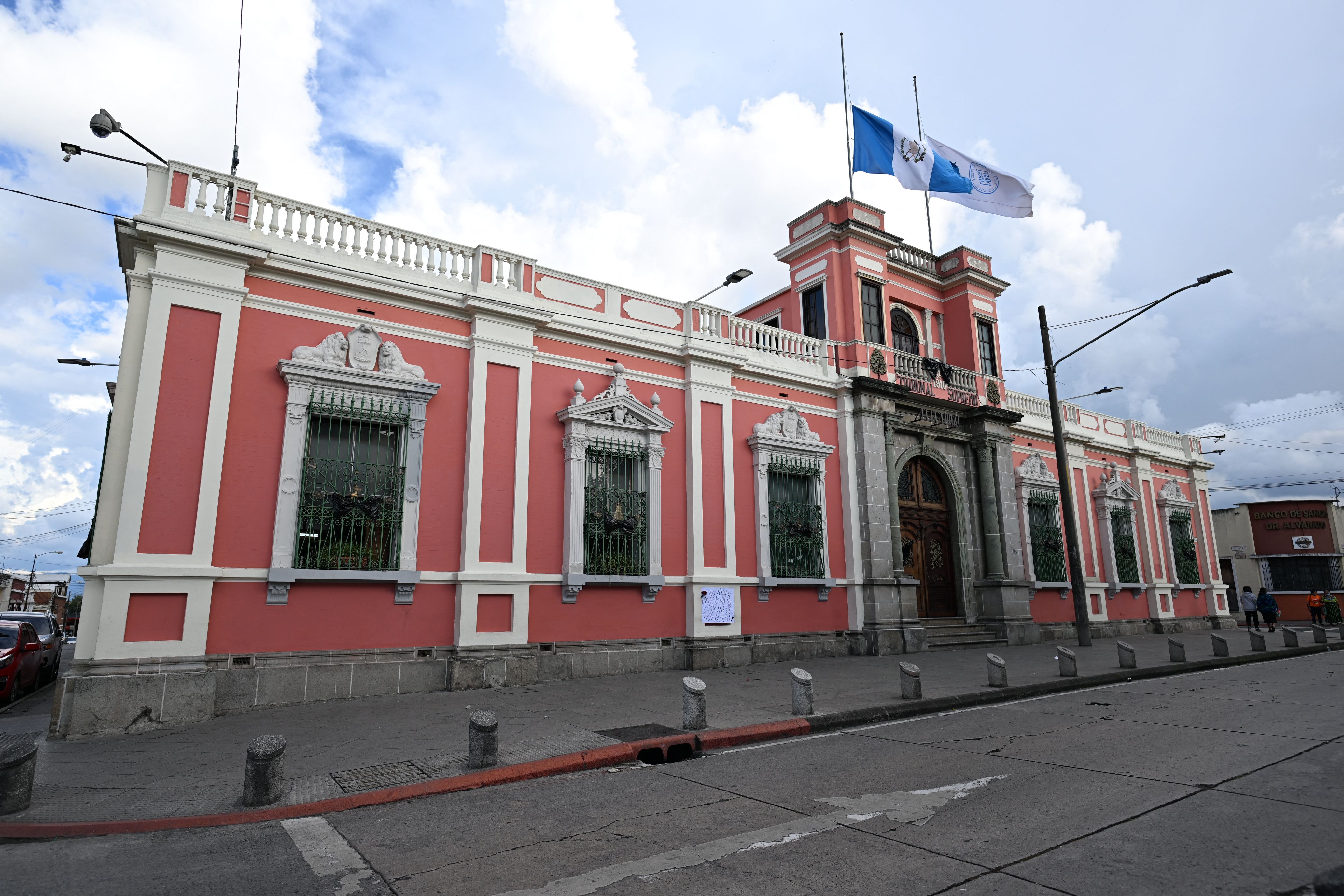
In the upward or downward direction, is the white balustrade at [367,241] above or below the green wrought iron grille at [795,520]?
above

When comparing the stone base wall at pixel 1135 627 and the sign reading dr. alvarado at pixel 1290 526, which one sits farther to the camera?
the sign reading dr. alvarado at pixel 1290 526

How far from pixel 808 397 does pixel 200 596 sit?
12425mm

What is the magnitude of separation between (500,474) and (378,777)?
6.35 meters

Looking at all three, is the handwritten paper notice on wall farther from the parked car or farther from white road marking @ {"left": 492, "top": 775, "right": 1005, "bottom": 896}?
the parked car

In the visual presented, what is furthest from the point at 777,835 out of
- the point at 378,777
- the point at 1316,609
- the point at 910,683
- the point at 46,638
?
the point at 1316,609

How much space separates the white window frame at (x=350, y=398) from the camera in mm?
10305

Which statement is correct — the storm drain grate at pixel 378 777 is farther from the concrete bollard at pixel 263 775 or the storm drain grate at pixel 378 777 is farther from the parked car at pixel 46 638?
the parked car at pixel 46 638

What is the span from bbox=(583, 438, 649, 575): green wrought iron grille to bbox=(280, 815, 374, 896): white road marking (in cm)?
756

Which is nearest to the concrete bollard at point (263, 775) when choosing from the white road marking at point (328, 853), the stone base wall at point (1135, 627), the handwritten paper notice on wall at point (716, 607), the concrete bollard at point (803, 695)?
the white road marking at point (328, 853)

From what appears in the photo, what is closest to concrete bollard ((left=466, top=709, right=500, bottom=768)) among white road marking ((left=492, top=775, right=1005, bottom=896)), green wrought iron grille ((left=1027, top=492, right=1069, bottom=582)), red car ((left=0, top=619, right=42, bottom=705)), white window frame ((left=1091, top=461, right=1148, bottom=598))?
white road marking ((left=492, top=775, right=1005, bottom=896))

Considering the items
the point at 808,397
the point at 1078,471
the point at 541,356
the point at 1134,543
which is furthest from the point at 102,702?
the point at 1134,543

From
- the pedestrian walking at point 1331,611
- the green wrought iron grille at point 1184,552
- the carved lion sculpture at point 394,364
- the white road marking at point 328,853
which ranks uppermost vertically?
the carved lion sculpture at point 394,364

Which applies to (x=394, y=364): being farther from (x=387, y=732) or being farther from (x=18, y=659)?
(x=18, y=659)

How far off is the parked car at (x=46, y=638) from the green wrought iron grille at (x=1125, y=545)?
93.5 feet
